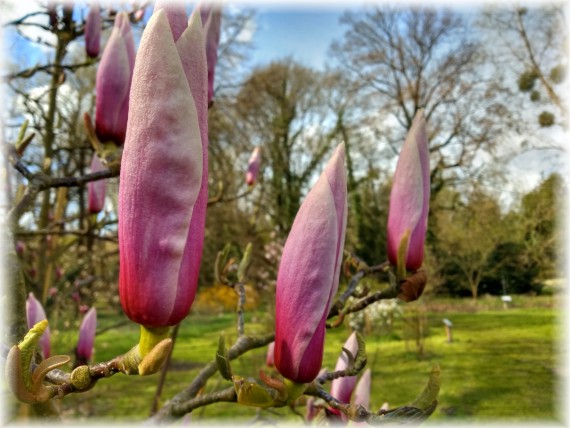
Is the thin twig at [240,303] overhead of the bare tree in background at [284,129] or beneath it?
beneath

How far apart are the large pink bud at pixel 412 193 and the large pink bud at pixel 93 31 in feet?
2.71

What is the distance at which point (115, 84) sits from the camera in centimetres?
74

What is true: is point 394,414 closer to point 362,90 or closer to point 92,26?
point 92,26

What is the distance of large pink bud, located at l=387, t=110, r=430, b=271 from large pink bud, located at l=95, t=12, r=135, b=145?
41 centimetres

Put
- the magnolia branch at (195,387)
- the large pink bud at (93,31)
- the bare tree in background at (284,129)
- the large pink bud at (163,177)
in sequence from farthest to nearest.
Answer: the bare tree in background at (284,129), the large pink bud at (93,31), the magnolia branch at (195,387), the large pink bud at (163,177)

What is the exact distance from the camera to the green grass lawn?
4605mm

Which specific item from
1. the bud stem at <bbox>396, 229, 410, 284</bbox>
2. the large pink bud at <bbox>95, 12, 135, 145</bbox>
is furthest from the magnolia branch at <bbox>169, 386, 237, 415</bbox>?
the large pink bud at <bbox>95, 12, 135, 145</bbox>

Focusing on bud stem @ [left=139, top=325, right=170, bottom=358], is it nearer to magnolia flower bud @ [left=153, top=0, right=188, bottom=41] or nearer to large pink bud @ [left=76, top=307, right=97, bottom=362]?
magnolia flower bud @ [left=153, top=0, right=188, bottom=41]

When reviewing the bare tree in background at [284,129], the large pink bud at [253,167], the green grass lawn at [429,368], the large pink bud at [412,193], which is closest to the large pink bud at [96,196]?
the large pink bud at [412,193]

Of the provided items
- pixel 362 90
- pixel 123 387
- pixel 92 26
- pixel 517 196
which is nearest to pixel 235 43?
pixel 362 90

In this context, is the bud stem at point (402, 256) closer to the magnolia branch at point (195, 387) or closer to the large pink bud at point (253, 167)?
the magnolia branch at point (195, 387)

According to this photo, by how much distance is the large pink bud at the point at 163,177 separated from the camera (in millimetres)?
356

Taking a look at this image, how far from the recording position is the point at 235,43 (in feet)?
31.8

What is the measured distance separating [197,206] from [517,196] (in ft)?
43.8
